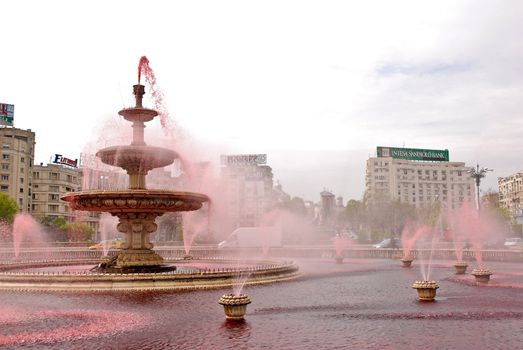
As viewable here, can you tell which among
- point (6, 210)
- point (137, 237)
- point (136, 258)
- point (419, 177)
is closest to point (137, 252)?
point (136, 258)

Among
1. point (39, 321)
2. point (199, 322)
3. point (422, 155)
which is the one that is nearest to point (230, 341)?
point (199, 322)

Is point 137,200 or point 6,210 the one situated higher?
point 6,210

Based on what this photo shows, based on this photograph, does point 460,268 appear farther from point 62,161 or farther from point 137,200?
point 62,161

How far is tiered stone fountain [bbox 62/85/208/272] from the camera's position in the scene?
915 inches

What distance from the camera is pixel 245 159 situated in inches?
5600

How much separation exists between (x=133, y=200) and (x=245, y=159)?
4693 inches

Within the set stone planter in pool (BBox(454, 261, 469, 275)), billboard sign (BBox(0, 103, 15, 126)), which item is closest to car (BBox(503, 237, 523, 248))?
stone planter in pool (BBox(454, 261, 469, 275))

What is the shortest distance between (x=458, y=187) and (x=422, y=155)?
63.6 feet

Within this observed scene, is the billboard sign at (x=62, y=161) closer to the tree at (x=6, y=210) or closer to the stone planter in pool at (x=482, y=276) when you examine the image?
the tree at (x=6, y=210)

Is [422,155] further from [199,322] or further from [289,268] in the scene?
[199,322]

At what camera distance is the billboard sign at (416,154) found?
16550cm

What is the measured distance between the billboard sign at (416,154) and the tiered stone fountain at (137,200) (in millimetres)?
147153

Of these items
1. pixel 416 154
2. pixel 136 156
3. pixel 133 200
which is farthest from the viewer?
pixel 416 154

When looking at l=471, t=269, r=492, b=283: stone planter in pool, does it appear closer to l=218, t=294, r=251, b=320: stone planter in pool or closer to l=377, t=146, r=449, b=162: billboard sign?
l=218, t=294, r=251, b=320: stone planter in pool
